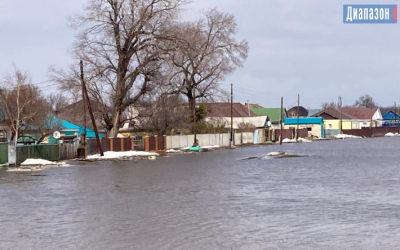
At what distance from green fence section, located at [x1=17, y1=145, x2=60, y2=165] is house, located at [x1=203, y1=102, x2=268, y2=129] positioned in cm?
3571

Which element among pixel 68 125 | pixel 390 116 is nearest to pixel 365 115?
pixel 390 116

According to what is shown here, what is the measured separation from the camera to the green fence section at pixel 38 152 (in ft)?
130

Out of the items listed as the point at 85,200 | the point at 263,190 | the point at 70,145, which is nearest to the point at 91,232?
the point at 85,200

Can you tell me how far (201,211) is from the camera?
18516mm

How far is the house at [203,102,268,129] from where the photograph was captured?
80.1 meters

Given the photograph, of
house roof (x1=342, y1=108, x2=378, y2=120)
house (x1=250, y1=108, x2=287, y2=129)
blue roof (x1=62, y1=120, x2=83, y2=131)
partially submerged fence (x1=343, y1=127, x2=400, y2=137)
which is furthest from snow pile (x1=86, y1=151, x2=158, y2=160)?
house roof (x1=342, y1=108, x2=378, y2=120)

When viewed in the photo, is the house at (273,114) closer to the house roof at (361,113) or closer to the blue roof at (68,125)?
the house roof at (361,113)

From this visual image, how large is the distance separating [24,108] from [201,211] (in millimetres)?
33770

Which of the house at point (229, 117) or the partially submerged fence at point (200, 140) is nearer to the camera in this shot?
the partially submerged fence at point (200, 140)

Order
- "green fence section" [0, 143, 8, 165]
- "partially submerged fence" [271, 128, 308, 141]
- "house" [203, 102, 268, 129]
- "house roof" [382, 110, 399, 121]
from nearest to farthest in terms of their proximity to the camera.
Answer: "green fence section" [0, 143, 8, 165], "house" [203, 102, 268, 129], "partially submerged fence" [271, 128, 308, 141], "house roof" [382, 110, 399, 121]

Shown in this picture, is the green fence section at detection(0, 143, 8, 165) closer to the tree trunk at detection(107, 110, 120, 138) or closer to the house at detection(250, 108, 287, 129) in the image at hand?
the tree trunk at detection(107, 110, 120, 138)

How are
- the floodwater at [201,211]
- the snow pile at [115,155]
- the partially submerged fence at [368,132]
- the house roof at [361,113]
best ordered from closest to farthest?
1. the floodwater at [201,211]
2. the snow pile at [115,155]
3. the partially submerged fence at [368,132]
4. the house roof at [361,113]

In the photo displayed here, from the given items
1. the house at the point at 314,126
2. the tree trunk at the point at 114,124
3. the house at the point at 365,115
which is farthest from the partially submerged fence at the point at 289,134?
the tree trunk at the point at 114,124

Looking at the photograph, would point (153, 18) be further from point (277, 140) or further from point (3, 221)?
point (277, 140)
